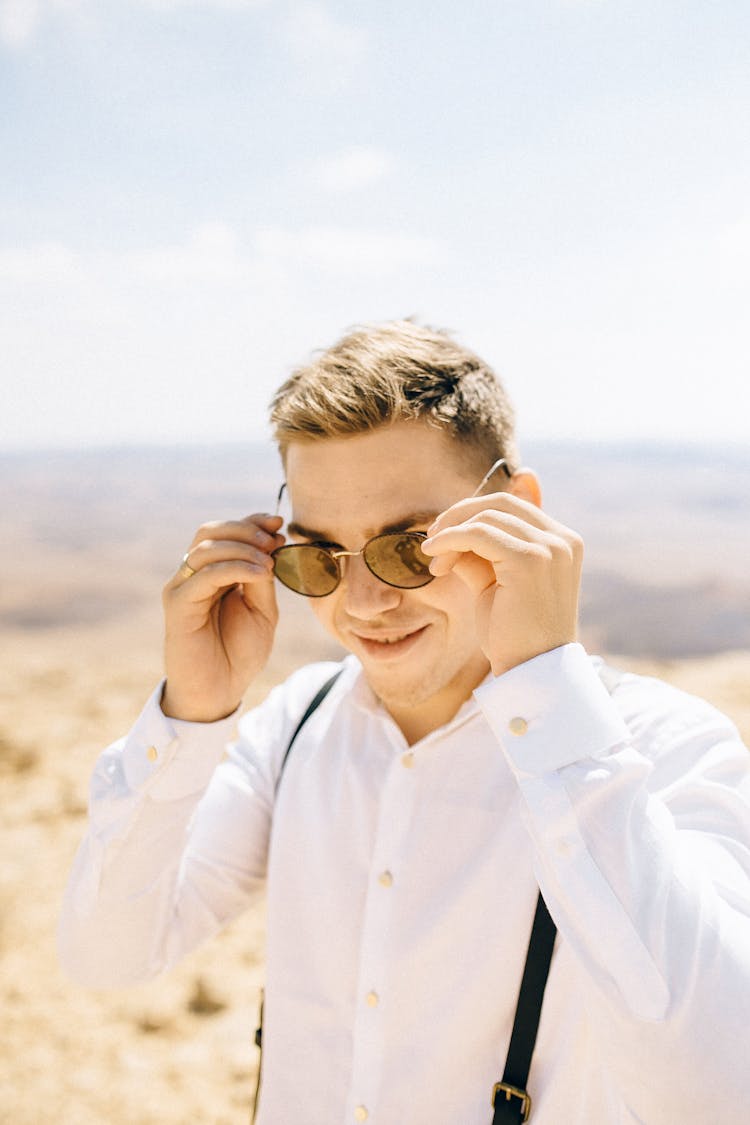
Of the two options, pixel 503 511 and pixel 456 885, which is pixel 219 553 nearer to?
pixel 503 511

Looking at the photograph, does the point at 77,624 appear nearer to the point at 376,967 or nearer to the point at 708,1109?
the point at 376,967

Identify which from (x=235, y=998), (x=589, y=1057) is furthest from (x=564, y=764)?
(x=235, y=998)

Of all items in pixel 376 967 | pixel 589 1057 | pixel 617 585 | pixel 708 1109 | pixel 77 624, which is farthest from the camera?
pixel 617 585

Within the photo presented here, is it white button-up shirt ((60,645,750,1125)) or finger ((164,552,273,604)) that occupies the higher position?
finger ((164,552,273,604))

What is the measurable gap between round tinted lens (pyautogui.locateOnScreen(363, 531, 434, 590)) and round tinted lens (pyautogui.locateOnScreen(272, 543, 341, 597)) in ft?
0.46

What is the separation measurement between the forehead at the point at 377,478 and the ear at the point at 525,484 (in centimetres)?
23

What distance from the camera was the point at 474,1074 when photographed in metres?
1.75

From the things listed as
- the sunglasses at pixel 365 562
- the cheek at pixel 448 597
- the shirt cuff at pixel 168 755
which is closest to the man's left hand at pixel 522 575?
the sunglasses at pixel 365 562

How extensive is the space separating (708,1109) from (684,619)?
13001 mm

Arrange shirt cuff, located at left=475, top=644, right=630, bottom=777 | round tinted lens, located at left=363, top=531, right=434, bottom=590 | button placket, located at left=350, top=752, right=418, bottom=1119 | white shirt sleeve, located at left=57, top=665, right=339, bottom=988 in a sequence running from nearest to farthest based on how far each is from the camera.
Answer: shirt cuff, located at left=475, top=644, right=630, bottom=777
button placket, located at left=350, top=752, right=418, bottom=1119
round tinted lens, located at left=363, top=531, right=434, bottom=590
white shirt sleeve, located at left=57, top=665, right=339, bottom=988

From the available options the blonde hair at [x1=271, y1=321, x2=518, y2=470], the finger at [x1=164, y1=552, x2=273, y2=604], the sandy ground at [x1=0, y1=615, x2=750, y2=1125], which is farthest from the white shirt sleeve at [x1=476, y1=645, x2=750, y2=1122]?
the sandy ground at [x1=0, y1=615, x2=750, y2=1125]

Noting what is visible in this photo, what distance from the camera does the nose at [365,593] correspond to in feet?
6.70

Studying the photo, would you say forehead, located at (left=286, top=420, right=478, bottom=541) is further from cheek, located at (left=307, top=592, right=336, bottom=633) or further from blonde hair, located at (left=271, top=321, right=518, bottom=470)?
cheek, located at (left=307, top=592, right=336, bottom=633)

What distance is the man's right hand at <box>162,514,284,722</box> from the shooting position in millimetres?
2066
